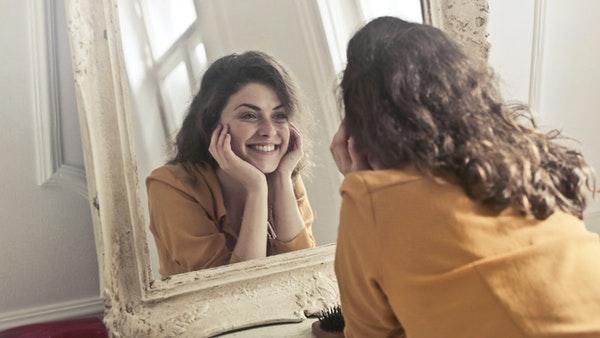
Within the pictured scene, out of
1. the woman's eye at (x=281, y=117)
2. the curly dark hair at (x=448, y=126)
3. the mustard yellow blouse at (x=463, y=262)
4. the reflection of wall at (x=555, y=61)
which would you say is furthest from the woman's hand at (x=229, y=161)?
the reflection of wall at (x=555, y=61)

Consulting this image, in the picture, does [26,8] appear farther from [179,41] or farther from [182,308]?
[182,308]

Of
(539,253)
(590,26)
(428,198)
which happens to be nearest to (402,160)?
(428,198)

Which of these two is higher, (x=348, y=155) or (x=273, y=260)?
(x=348, y=155)

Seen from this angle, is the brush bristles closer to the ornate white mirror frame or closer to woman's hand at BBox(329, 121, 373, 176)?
the ornate white mirror frame

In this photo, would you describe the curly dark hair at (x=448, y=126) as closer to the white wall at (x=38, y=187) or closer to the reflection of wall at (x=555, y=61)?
the white wall at (x=38, y=187)

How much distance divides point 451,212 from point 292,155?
52 centimetres

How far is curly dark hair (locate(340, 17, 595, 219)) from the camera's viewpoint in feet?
2.60

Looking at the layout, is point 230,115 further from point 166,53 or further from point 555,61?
point 555,61

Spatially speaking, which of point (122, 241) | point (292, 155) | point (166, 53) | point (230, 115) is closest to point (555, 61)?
point (292, 155)

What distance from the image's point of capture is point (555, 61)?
178 cm

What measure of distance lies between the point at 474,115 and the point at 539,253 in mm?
213

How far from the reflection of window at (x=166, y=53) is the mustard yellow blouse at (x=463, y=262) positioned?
458 mm

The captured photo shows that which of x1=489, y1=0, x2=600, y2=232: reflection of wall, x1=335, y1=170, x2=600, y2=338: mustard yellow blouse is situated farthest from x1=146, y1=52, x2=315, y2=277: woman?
x1=489, y1=0, x2=600, y2=232: reflection of wall

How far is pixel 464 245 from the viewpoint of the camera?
0.74m
